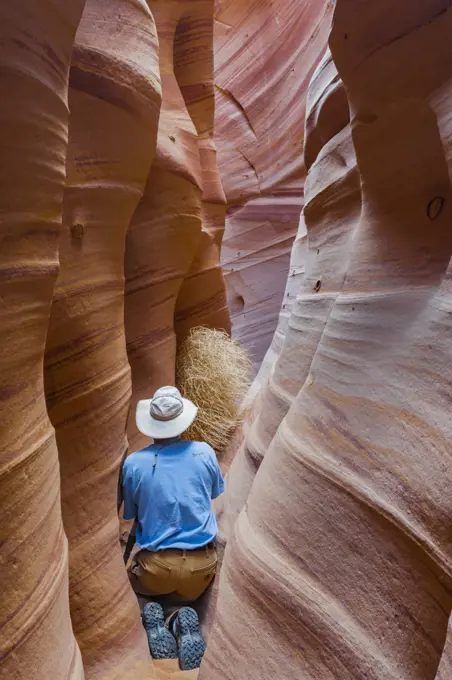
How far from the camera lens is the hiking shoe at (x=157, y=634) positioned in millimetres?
2295

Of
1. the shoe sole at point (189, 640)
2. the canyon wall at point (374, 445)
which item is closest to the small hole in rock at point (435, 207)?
the canyon wall at point (374, 445)

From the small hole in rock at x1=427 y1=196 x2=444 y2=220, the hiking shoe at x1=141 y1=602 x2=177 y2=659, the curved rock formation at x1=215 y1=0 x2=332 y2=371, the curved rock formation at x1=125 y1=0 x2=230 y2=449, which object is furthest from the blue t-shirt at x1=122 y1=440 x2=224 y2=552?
the curved rock formation at x1=215 y1=0 x2=332 y2=371

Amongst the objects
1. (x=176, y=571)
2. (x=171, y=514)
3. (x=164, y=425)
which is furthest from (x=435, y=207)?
(x=176, y=571)

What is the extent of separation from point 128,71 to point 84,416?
164 centimetres

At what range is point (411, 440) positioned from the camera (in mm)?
1238

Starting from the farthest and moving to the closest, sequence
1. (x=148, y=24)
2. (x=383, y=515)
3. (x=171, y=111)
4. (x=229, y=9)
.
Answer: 1. (x=229, y=9)
2. (x=171, y=111)
3. (x=148, y=24)
4. (x=383, y=515)

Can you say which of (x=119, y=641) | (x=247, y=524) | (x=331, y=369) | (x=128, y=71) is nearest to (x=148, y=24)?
(x=128, y=71)

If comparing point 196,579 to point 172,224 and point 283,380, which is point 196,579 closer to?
point 283,380

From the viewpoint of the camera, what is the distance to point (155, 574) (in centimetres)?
246

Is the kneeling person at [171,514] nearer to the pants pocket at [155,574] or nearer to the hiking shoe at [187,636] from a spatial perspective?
the pants pocket at [155,574]

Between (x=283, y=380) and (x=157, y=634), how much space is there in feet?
4.20

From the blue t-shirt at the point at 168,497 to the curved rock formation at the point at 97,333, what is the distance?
0.38 ft

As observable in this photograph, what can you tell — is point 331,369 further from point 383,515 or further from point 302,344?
point 302,344

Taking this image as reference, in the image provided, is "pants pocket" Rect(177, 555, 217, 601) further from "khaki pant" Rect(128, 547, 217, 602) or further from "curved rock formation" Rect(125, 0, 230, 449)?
"curved rock formation" Rect(125, 0, 230, 449)
